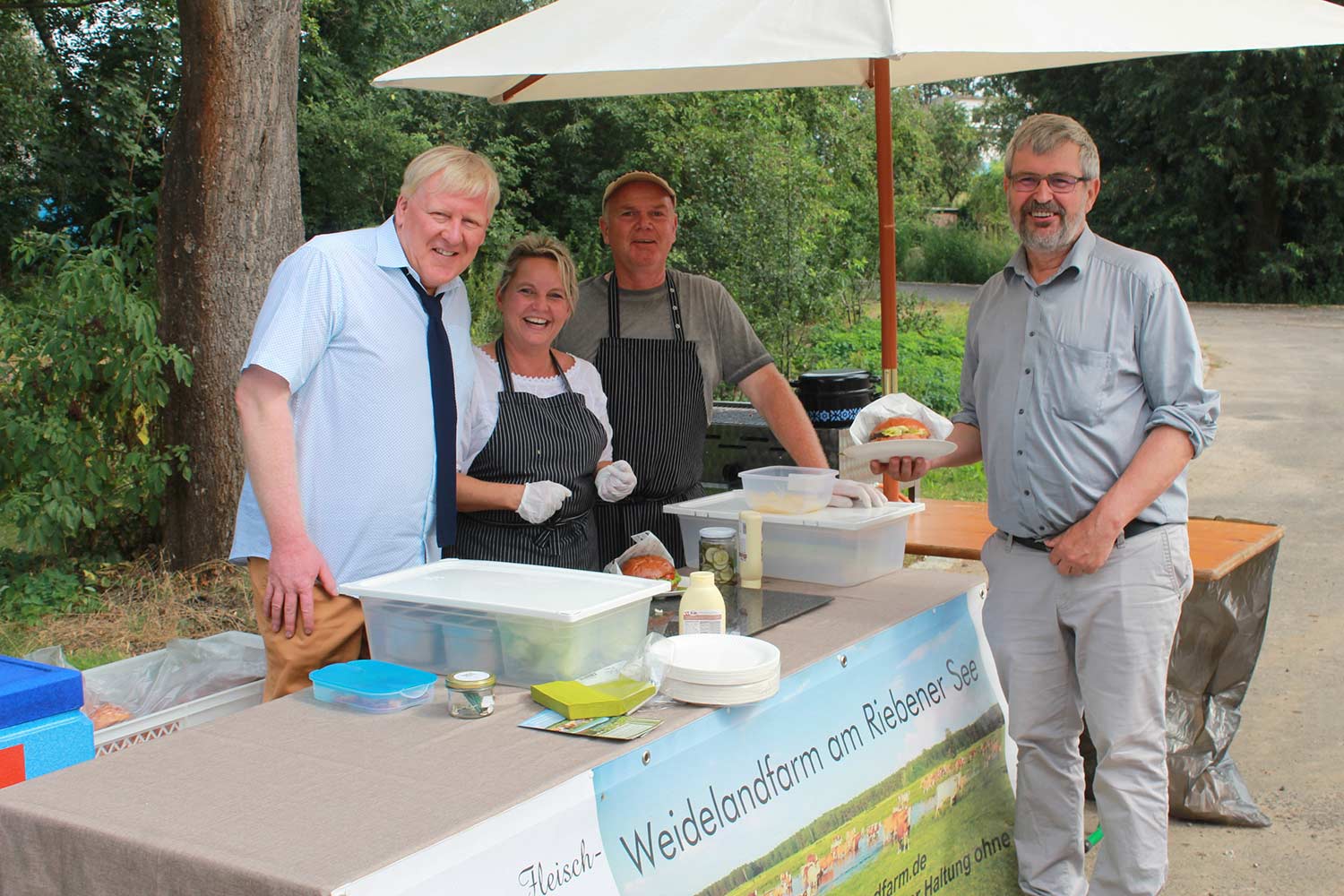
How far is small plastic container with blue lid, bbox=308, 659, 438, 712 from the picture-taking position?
224 centimetres

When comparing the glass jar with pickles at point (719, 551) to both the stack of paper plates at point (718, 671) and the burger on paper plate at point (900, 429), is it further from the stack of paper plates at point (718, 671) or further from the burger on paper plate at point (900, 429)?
the stack of paper plates at point (718, 671)

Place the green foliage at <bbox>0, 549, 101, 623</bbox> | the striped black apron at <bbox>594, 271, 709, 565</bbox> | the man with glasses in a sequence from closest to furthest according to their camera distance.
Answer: the man with glasses, the striped black apron at <bbox>594, 271, 709, 565</bbox>, the green foliage at <bbox>0, 549, 101, 623</bbox>

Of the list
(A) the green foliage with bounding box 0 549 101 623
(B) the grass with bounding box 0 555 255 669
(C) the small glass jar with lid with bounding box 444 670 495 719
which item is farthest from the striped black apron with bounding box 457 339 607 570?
(A) the green foliage with bounding box 0 549 101 623

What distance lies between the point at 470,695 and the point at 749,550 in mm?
1111

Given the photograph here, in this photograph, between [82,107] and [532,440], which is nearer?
[532,440]

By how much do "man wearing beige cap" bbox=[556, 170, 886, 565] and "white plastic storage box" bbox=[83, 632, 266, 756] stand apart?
1265 millimetres

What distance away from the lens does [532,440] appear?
Answer: 3.31m

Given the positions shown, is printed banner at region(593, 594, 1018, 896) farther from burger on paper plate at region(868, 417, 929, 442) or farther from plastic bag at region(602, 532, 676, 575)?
plastic bag at region(602, 532, 676, 575)

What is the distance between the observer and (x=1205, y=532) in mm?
4117

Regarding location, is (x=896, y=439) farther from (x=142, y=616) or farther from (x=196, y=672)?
(x=142, y=616)

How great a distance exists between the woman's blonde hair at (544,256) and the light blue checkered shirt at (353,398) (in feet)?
2.14

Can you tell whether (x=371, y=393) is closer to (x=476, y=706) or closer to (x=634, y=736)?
(x=476, y=706)

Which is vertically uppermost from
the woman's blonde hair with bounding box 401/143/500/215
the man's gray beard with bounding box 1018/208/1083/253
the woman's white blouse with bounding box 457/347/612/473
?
the woman's blonde hair with bounding box 401/143/500/215

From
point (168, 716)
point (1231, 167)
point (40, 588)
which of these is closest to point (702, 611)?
point (168, 716)
